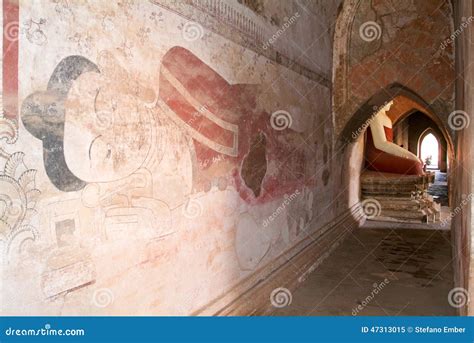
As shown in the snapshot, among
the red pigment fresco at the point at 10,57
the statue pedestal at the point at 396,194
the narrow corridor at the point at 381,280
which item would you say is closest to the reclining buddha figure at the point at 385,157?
the statue pedestal at the point at 396,194

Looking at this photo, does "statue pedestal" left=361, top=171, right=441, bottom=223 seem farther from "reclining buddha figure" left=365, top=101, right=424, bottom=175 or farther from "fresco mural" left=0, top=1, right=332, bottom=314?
"fresco mural" left=0, top=1, right=332, bottom=314

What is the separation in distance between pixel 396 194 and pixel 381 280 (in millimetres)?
4944

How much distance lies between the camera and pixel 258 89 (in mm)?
3902

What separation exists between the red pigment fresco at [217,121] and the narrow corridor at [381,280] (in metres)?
1.21

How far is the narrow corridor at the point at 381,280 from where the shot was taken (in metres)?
4.20

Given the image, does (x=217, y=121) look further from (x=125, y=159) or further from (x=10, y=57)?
(x=10, y=57)

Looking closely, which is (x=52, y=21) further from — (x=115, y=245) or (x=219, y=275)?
(x=219, y=275)

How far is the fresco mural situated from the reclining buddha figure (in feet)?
23.4

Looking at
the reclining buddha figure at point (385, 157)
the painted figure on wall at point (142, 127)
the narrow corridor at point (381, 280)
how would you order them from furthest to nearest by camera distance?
the reclining buddha figure at point (385, 157) < the narrow corridor at point (381, 280) < the painted figure on wall at point (142, 127)

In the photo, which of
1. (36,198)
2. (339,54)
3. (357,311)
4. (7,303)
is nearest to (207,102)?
(36,198)

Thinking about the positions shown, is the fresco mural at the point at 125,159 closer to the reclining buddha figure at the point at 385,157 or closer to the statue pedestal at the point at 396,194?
the statue pedestal at the point at 396,194

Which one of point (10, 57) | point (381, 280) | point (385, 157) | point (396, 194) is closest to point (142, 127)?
point (10, 57)

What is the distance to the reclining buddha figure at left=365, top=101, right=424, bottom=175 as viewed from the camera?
401 inches

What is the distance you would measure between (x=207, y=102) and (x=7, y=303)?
1.81m
